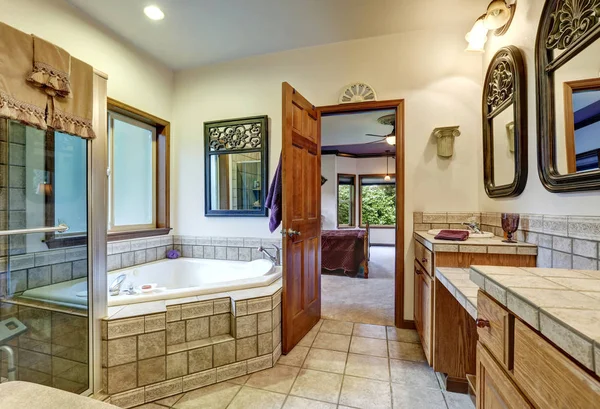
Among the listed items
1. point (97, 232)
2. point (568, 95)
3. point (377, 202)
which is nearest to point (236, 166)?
point (97, 232)

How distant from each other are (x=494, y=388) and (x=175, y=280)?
2.83 meters

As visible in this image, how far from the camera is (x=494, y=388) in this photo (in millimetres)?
823

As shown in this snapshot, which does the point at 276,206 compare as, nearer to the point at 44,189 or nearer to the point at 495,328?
the point at 44,189

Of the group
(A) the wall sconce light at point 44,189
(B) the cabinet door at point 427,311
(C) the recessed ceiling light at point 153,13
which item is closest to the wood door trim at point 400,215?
(B) the cabinet door at point 427,311

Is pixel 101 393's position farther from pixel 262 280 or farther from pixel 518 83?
pixel 518 83

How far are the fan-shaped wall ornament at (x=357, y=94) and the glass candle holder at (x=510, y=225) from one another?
1.53m

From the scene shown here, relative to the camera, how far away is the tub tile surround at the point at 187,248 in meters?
2.57

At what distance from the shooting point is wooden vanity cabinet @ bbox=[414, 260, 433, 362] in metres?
1.79

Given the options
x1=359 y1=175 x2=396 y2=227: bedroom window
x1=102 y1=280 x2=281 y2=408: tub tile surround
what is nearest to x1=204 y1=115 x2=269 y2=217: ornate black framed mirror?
x1=102 y1=280 x2=281 y2=408: tub tile surround

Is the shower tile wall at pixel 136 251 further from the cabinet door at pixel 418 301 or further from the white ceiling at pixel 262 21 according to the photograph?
the cabinet door at pixel 418 301

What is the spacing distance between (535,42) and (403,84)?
41.9 inches

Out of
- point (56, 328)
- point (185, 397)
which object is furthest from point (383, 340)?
point (56, 328)

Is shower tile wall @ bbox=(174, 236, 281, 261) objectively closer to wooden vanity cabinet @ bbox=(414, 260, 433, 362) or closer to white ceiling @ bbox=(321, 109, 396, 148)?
wooden vanity cabinet @ bbox=(414, 260, 433, 362)

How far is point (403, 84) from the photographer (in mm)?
2549
